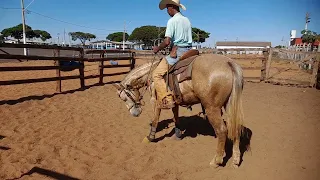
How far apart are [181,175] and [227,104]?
1.26 m

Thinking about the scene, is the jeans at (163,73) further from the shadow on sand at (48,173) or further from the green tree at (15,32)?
the green tree at (15,32)

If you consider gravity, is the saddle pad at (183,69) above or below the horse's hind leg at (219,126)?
above

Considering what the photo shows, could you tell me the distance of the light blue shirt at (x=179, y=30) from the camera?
3.95 meters

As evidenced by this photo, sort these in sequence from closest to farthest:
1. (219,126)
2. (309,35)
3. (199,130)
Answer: (219,126)
(199,130)
(309,35)

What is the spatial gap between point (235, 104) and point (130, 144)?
214 cm

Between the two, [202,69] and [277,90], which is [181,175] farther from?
[277,90]

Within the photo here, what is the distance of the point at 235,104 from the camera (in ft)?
11.3

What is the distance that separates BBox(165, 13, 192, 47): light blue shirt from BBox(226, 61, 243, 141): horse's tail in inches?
38.7

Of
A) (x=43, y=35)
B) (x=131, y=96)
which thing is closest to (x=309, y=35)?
(x=131, y=96)

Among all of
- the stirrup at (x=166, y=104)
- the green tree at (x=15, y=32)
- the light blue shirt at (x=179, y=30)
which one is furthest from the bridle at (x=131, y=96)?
the green tree at (x=15, y=32)

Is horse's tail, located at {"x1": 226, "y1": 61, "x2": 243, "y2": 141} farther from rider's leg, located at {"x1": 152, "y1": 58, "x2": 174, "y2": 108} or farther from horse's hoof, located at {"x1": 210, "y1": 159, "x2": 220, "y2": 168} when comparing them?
rider's leg, located at {"x1": 152, "y1": 58, "x2": 174, "y2": 108}

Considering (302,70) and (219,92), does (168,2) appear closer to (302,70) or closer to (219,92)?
(219,92)

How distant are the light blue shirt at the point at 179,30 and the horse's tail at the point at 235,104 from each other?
0.98m

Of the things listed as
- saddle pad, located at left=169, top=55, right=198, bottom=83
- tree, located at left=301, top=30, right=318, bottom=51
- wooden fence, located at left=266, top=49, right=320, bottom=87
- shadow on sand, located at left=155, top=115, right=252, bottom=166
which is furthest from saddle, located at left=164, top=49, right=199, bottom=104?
wooden fence, located at left=266, top=49, right=320, bottom=87
